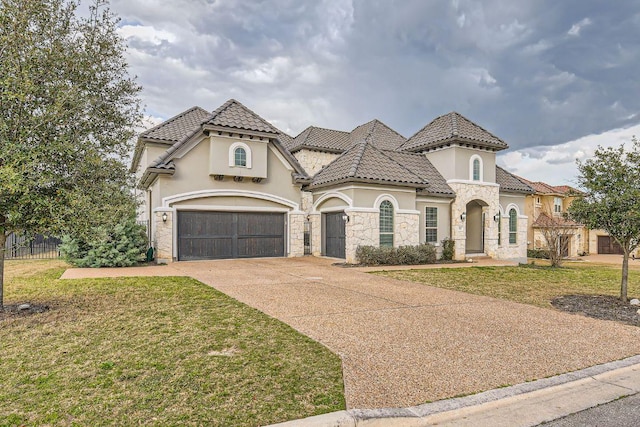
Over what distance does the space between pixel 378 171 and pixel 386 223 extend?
7.95ft

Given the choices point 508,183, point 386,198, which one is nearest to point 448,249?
point 386,198

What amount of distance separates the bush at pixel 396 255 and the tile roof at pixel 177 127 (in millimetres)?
10599

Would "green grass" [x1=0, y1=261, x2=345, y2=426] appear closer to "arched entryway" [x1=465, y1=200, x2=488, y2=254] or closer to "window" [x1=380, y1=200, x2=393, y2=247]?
"window" [x1=380, y1=200, x2=393, y2=247]

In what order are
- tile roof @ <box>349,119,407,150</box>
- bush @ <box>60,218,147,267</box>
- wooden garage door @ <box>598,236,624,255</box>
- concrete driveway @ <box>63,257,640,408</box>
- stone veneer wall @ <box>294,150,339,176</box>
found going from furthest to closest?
wooden garage door @ <box>598,236,624,255</box> → tile roof @ <box>349,119,407,150</box> → stone veneer wall @ <box>294,150,339,176</box> → bush @ <box>60,218,147,267</box> → concrete driveway @ <box>63,257,640,408</box>

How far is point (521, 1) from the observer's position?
517 inches

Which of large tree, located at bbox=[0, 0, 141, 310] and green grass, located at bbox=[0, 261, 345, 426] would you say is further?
large tree, located at bbox=[0, 0, 141, 310]

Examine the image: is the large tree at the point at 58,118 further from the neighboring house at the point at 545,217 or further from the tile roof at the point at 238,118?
the neighboring house at the point at 545,217

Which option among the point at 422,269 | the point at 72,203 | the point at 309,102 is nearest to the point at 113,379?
the point at 72,203

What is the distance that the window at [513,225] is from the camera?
2358 cm

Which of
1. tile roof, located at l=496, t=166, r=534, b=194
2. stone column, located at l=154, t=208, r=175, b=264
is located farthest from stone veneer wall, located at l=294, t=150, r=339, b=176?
stone column, located at l=154, t=208, r=175, b=264

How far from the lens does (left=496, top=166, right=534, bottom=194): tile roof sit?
2319cm

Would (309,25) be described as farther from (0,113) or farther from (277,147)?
(0,113)

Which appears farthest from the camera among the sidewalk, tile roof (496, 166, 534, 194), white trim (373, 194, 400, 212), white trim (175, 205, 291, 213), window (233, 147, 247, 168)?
tile roof (496, 166, 534, 194)

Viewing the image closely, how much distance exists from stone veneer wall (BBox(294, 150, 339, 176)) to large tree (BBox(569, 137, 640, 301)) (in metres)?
17.3
